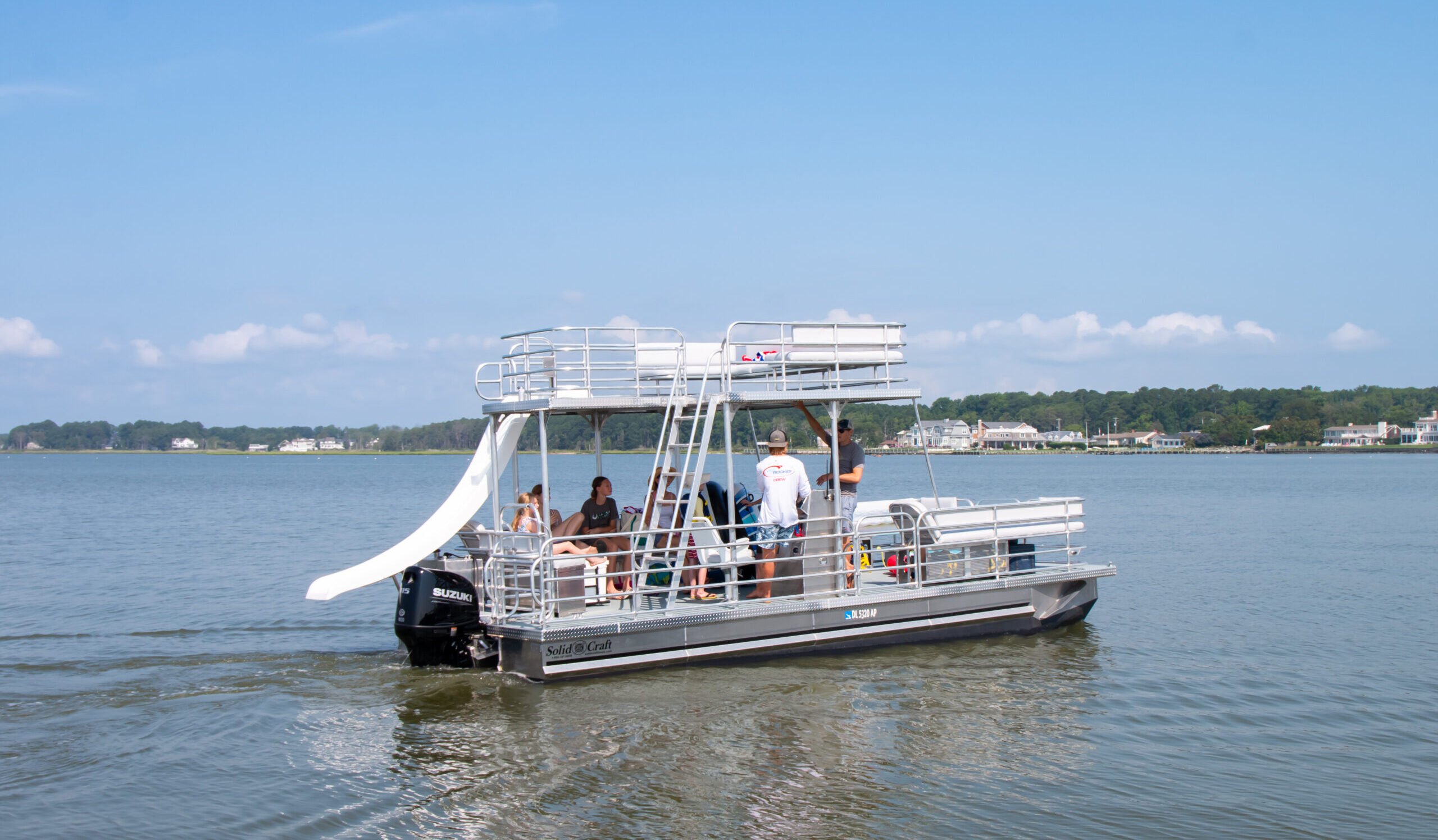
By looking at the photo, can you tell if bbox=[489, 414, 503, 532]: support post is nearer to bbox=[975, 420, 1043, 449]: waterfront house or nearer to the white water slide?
the white water slide

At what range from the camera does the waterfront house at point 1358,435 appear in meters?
146

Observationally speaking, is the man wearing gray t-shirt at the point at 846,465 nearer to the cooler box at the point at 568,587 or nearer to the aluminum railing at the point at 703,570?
the aluminum railing at the point at 703,570

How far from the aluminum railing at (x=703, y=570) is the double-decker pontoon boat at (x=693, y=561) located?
34mm

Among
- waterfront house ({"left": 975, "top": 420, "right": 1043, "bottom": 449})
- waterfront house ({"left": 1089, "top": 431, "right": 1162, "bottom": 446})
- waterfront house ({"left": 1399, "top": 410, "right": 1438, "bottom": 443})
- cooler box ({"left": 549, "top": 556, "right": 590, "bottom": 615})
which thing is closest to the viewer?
cooler box ({"left": 549, "top": 556, "right": 590, "bottom": 615})

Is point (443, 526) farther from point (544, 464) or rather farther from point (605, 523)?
point (605, 523)

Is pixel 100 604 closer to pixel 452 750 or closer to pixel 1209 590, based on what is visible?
pixel 452 750

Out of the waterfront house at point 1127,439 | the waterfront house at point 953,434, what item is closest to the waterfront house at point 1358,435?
the waterfront house at point 1127,439

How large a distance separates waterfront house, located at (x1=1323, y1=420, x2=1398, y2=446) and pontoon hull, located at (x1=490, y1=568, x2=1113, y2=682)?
155m

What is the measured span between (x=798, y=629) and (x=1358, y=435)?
160968 mm

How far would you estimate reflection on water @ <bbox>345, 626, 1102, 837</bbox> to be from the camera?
7.77 metres

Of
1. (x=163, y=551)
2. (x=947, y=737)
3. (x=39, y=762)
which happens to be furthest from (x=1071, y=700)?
(x=163, y=551)

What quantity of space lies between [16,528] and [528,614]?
110 feet

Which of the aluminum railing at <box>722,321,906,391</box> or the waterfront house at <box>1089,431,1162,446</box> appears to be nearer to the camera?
the aluminum railing at <box>722,321,906,391</box>

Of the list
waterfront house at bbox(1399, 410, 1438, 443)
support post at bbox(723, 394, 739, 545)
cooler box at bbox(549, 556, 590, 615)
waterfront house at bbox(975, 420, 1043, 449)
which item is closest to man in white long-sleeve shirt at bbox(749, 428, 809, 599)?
support post at bbox(723, 394, 739, 545)
